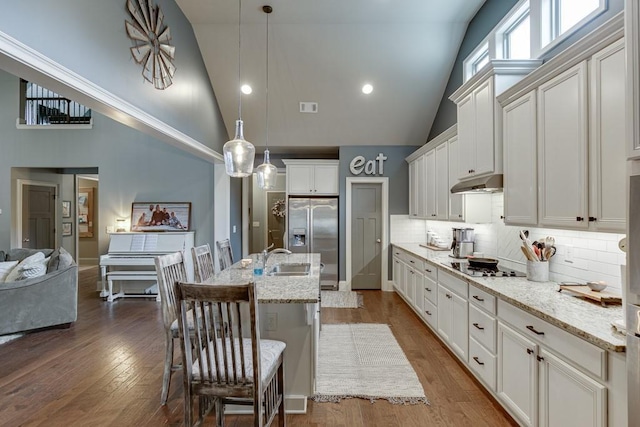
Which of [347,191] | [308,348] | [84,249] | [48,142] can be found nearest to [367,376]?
[308,348]

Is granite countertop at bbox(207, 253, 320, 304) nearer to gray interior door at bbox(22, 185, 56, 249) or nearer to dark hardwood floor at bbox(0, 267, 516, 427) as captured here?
dark hardwood floor at bbox(0, 267, 516, 427)

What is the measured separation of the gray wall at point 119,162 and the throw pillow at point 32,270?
6.24 feet

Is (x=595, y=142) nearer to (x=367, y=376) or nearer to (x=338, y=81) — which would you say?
(x=367, y=376)

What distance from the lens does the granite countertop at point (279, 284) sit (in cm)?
213

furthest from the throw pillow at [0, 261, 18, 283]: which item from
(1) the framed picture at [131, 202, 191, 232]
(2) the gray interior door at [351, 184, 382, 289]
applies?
(2) the gray interior door at [351, 184, 382, 289]

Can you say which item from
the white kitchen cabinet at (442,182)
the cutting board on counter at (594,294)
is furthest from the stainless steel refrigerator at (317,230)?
the cutting board on counter at (594,294)

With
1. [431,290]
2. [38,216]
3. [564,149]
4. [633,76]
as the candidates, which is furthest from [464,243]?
[38,216]

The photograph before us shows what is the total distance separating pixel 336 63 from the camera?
4992 mm

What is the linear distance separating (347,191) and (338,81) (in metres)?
1.93

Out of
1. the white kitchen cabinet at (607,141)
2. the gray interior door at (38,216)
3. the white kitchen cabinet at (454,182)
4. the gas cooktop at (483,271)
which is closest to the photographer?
the white kitchen cabinet at (607,141)

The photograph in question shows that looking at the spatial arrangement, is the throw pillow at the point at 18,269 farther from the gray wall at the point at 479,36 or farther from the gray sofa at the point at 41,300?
the gray wall at the point at 479,36

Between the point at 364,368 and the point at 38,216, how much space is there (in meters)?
7.51

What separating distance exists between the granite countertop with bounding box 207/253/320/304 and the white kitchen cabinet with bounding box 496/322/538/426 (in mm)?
1294

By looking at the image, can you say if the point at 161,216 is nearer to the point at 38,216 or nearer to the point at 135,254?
the point at 135,254
